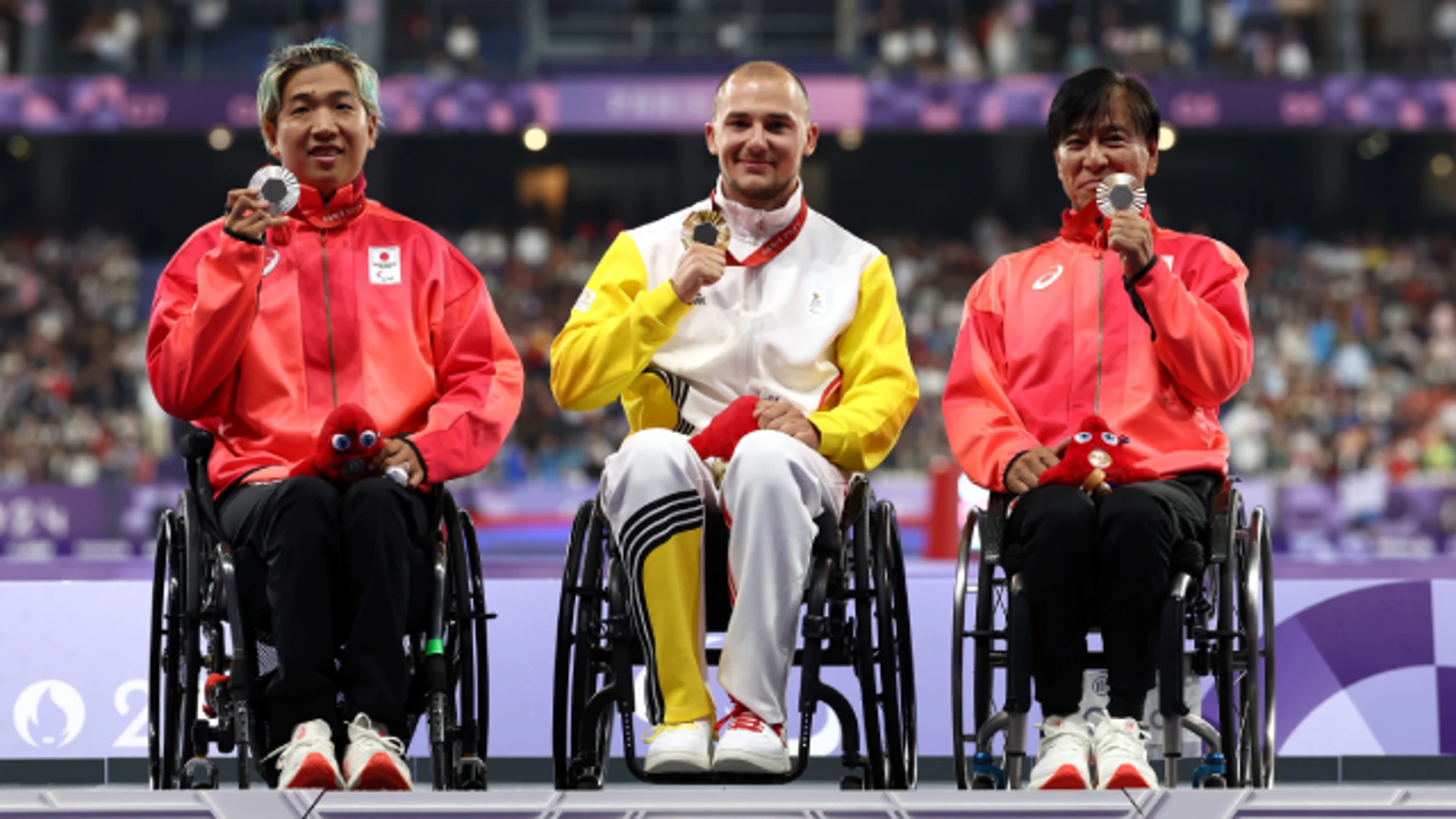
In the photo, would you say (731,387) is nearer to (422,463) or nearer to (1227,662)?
(422,463)

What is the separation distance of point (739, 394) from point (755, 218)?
422 mm

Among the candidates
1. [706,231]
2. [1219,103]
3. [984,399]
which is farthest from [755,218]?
[1219,103]

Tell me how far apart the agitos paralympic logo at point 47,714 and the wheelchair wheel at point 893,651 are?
269cm

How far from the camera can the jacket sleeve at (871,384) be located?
3.84 meters

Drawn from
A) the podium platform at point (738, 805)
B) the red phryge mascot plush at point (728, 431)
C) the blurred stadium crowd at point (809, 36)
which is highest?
the blurred stadium crowd at point (809, 36)

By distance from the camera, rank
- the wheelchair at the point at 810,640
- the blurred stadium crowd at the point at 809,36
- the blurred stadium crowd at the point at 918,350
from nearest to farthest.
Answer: the wheelchair at the point at 810,640, the blurred stadium crowd at the point at 918,350, the blurred stadium crowd at the point at 809,36

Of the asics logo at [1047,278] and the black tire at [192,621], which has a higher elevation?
the asics logo at [1047,278]

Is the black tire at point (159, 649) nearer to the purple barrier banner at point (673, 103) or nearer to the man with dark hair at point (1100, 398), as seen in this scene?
the man with dark hair at point (1100, 398)

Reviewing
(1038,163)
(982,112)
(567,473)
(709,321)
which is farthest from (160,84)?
(709,321)

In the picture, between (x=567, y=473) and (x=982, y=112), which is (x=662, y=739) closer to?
(x=567, y=473)

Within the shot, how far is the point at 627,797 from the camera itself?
2.85 metres

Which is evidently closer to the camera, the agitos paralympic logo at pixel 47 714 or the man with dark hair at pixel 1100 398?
the man with dark hair at pixel 1100 398

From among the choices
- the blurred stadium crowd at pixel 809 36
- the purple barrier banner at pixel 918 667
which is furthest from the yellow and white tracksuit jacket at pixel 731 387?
the blurred stadium crowd at pixel 809 36

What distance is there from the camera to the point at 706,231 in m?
3.84
